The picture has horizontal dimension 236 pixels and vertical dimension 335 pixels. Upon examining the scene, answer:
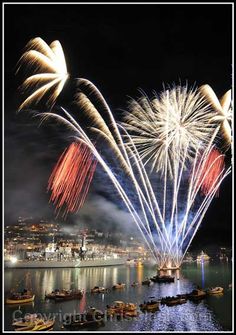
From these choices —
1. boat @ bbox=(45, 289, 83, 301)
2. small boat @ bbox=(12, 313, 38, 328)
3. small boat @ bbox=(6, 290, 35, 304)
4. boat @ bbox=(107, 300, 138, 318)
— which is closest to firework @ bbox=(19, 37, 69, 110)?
small boat @ bbox=(12, 313, 38, 328)

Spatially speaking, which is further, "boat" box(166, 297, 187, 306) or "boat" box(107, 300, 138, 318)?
"boat" box(166, 297, 187, 306)

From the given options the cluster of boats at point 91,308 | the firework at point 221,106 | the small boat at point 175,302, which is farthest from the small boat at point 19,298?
the firework at point 221,106

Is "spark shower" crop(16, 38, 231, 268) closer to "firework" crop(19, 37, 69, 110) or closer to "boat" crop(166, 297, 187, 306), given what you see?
"firework" crop(19, 37, 69, 110)

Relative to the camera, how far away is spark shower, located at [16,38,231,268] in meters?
11.3

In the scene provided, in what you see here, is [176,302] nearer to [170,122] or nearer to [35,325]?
[35,325]

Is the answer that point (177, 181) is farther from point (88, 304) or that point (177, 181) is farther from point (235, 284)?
point (88, 304)

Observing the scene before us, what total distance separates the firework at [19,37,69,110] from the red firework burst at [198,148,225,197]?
5.45 metres

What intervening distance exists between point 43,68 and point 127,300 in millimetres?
9497

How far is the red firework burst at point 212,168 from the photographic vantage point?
1243cm

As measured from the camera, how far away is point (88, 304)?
13.6m

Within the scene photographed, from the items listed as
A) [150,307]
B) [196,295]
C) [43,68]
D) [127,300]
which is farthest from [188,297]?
[43,68]

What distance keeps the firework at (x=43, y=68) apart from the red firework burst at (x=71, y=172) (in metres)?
1.90

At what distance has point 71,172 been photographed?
1149 centimetres

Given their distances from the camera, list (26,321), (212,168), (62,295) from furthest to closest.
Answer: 1. (62,295)
2. (212,168)
3. (26,321)
